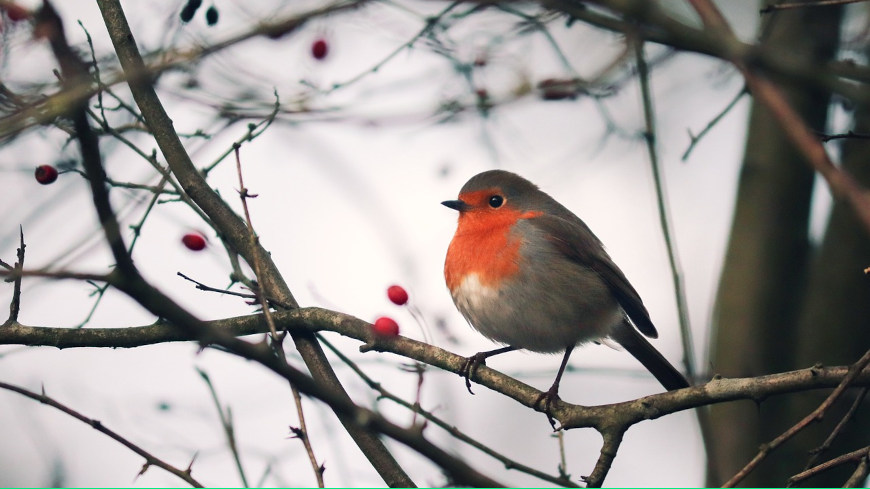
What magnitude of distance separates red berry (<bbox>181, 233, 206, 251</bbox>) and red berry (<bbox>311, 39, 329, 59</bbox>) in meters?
1.70

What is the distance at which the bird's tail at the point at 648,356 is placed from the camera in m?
5.30

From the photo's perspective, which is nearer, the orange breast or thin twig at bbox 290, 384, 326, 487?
Result: thin twig at bbox 290, 384, 326, 487

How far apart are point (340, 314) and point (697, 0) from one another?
2149mm

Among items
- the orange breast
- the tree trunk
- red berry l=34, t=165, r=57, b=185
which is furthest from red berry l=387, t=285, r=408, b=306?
the tree trunk

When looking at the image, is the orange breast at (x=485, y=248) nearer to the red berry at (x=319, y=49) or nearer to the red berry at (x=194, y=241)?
the red berry at (x=319, y=49)

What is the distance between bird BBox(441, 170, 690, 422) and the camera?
484 centimetres

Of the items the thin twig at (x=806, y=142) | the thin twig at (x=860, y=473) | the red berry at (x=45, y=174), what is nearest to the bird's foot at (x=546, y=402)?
the thin twig at (x=860, y=473)

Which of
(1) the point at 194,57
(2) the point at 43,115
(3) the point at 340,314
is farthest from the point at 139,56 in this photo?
(3) the point at 340,314

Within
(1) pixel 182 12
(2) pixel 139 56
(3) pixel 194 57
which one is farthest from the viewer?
(1) pixel 182 12

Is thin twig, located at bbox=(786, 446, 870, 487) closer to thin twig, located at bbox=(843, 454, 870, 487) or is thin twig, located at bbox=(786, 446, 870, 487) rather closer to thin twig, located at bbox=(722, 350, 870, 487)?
thin twig, located at bbox=(843, 454, 870, 487)

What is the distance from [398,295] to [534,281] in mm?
973

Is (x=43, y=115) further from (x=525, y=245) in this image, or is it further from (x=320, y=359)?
(x=525, y=245)

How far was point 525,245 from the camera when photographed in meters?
5.03

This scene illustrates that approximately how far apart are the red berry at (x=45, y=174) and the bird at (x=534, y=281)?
2150 mm
